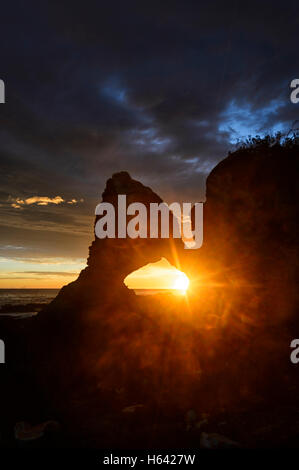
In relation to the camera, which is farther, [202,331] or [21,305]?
[21,305]

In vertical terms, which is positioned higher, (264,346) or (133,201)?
(133,201)

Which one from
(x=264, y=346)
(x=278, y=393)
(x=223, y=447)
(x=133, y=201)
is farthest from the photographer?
(x=133, y=201)

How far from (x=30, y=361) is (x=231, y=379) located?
10.1m

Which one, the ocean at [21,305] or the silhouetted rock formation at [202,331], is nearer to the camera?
the silhouetted rock formation at [202,331]

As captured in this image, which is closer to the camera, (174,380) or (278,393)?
(278,393)

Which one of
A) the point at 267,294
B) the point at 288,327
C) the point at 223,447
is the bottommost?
the point at 223,447

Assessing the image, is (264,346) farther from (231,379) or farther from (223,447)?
(223,447)

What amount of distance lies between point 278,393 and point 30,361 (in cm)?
1185

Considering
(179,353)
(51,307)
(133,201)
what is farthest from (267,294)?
(51,307)

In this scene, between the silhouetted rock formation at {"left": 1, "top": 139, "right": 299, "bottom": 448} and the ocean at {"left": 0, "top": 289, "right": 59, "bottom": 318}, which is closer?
the silhouetted rock formation at {"left": 1, "top": 139, "right": 299, "bottom": 448}

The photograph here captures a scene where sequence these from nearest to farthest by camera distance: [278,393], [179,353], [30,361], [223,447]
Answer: [223,447], [278,393], [179,353], [30,361]

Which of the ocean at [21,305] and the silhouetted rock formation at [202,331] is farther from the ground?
the silhouetted rock formation at [202,331]

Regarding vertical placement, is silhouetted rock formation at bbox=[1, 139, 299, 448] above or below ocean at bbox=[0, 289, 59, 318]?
Answer: above

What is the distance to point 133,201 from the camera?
626 inches
